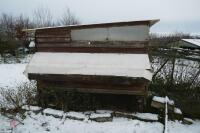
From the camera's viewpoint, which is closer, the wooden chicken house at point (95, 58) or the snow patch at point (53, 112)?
the wooden chicken house at point (95, 58)

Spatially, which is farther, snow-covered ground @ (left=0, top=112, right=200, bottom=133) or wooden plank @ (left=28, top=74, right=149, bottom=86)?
wooden plank @ (left=28, top=74, right=149, bottom=86)

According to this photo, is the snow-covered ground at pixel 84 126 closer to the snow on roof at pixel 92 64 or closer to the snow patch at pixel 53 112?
the snow patch at pixel 53 112

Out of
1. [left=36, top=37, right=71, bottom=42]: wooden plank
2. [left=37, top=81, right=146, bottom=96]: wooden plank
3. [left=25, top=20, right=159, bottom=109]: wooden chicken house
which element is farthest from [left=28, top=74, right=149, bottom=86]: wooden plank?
[left=36, top=37, right=71, bottom=42]: wooden plank

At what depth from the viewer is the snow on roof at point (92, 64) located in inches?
260

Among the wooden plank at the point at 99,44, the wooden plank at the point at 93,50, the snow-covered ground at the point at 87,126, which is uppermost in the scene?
the wooden plank at the point at 99,44

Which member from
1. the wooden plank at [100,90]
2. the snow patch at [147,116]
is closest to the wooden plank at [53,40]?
the wooden plank at [100,90]

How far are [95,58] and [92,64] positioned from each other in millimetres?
264

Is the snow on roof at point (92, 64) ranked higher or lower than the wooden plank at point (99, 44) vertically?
lower

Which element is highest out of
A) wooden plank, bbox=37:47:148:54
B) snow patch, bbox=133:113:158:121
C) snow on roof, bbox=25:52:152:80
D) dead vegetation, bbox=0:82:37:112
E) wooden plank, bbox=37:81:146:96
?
wooden plank, bbox=37:47:148:54

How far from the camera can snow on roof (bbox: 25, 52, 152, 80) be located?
6.61 metres

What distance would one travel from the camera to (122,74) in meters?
6.59

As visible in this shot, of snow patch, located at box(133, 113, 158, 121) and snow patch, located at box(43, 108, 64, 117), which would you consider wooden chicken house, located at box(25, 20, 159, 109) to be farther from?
snow patch, located at box(43, 108, 64, 117)

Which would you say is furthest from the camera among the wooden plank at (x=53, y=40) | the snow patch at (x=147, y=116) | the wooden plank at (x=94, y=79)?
the wooden plank at (x=53, y=40)

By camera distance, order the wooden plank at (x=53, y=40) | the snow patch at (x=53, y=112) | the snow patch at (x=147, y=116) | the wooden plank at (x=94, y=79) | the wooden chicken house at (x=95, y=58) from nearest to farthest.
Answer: the wooden plank at (x=94, y=79), the wooden chicken house at (x=95, y=58), the snow patch at (x=147, y=116), the snow patch at (x=53, y=112), the wooden plank at (x=53, y=40)
